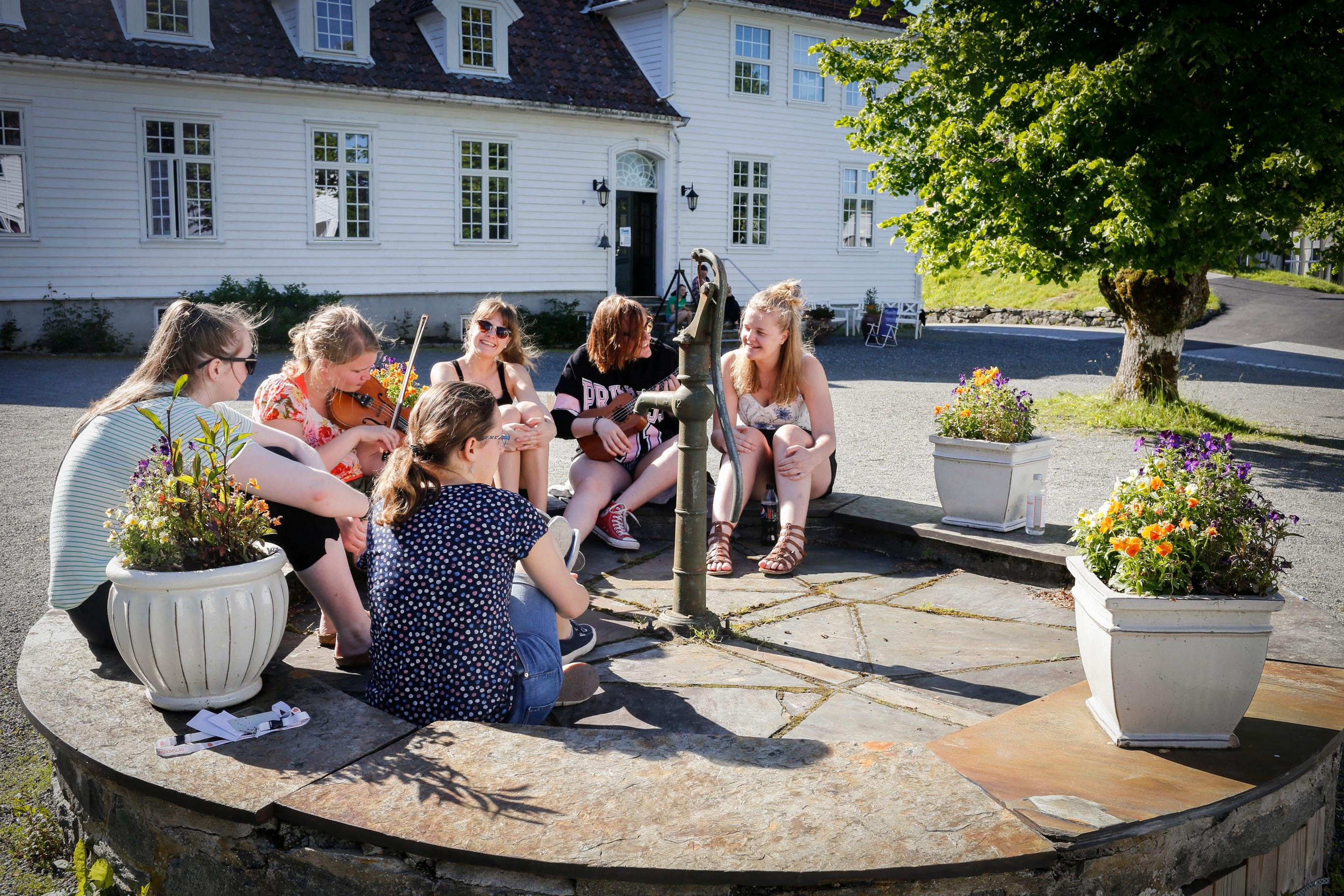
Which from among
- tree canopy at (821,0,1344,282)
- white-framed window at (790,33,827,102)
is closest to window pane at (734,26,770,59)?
white-framed window at (790,33,827,102)

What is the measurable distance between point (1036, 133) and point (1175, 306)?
267cm

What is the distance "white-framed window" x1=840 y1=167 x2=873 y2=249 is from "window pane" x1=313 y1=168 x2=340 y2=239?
1066 centimetres

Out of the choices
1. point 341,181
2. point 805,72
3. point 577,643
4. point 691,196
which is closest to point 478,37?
point 341,181

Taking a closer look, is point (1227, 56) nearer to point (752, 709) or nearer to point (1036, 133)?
point (1036, 133)

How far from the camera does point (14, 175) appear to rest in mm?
15211

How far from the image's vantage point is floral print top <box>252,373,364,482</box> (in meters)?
4.04

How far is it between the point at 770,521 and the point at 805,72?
18.6m

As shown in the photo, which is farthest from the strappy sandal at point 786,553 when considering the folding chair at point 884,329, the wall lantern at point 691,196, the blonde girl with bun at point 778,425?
the folding chair at point 884,329

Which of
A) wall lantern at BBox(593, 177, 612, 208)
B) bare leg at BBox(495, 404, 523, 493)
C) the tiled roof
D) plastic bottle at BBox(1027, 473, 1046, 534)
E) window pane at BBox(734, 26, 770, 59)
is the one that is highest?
window pane at BBox(734, 26, 770, 59)

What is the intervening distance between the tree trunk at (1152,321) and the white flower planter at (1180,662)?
8.16 metres

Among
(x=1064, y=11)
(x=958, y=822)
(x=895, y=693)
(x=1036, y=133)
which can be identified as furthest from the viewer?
(x=1064, y=11)

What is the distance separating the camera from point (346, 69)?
17.2 metres

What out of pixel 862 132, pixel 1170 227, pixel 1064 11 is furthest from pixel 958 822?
pixel 862 132

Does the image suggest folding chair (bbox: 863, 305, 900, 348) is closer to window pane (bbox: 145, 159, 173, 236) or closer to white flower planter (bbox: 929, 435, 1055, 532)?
window pane (bbox: 145, 159, 173, 236)
